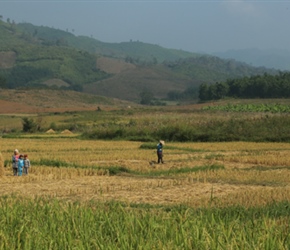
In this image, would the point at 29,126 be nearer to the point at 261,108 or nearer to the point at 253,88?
the point at 261,108

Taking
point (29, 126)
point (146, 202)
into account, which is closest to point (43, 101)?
point (29, 126)

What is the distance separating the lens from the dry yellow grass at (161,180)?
46.5 ft

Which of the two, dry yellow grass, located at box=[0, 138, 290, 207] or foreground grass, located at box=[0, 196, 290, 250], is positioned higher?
foreground grass, located at box=[0, 196, 290, 250]

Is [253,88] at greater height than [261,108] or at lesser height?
greater

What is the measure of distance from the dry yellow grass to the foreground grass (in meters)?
2.17

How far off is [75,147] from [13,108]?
184 feet

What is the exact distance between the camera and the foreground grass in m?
7.05

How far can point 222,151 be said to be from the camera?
1275 inches

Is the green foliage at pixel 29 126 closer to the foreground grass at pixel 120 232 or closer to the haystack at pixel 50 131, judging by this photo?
the haystack at pixel 50 131

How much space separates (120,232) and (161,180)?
1107 cm

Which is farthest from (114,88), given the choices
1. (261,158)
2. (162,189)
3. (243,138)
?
(162,189)

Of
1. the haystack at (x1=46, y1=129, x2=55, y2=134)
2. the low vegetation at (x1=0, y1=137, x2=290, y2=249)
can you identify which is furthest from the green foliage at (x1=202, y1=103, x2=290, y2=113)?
the low vegetation at (x1=0, y1=137, x2=290, y2=249)

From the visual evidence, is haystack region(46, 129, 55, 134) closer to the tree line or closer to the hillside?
the hillside

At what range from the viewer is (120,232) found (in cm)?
766
